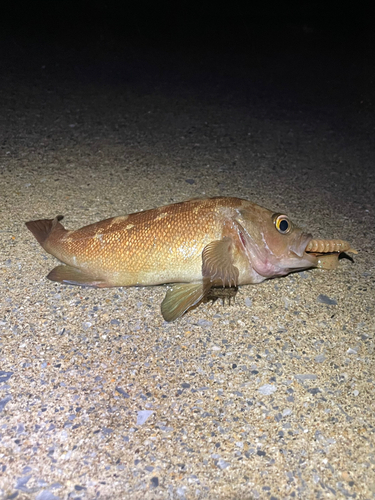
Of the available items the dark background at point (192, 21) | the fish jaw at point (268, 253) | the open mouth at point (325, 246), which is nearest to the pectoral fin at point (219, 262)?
the fish jaw at point (268, 253)

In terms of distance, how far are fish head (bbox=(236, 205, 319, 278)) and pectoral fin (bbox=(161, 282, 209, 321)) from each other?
33 centimetres

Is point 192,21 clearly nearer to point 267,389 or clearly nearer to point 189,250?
point 189,250

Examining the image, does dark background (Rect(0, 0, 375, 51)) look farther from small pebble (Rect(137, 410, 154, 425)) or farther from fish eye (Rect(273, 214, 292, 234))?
small pebble (Rect(137, 410, 154, 425))

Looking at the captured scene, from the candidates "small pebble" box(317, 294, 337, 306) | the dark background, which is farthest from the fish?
the dark background

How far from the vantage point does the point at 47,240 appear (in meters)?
3.15

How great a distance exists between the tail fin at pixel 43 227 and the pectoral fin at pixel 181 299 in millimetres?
846

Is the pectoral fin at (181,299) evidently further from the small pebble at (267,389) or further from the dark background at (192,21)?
the dark background at (192,21)

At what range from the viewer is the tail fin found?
3205 millimetres

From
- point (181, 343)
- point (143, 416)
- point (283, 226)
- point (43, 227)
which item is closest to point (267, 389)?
point (181, 343)

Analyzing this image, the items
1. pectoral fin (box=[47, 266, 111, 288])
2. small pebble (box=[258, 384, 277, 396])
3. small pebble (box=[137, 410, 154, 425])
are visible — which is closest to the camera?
small pebble (box=[137, 410, 154, 425])

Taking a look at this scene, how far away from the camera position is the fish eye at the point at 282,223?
2.83 m

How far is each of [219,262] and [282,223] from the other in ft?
1.42

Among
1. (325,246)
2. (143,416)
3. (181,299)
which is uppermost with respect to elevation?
(325,246)

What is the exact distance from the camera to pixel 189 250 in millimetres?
2766
